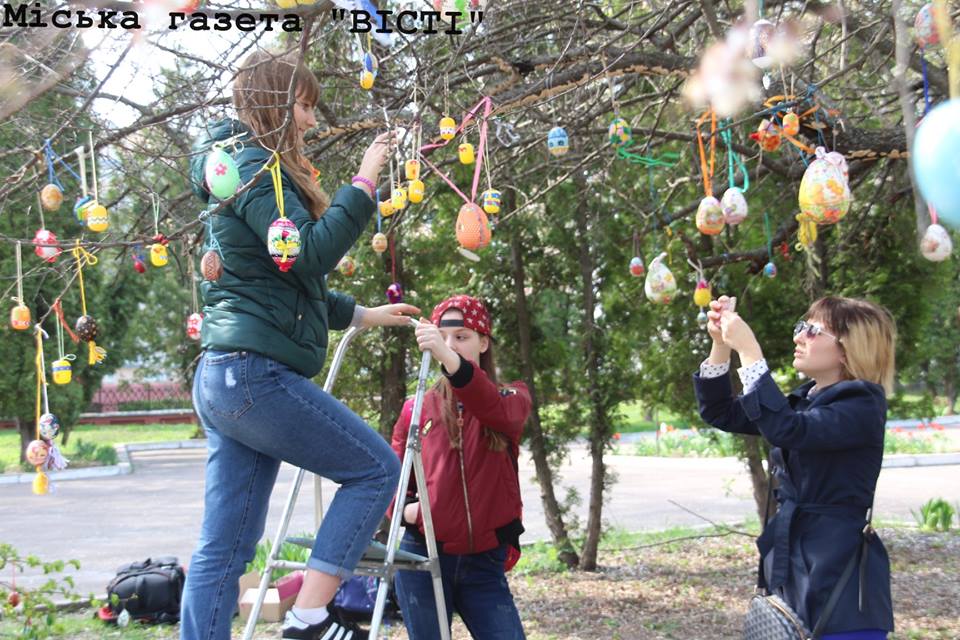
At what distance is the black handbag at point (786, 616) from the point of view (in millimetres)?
2268

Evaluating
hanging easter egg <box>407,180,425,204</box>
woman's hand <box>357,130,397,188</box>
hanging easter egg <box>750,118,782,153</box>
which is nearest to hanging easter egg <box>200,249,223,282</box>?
woman's hand <box>357,130,397,188</box>

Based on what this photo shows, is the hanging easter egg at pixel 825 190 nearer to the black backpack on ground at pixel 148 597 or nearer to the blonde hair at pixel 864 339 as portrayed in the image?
the blonde hair at pixel 864 339

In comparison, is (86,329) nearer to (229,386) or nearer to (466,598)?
(229,386)

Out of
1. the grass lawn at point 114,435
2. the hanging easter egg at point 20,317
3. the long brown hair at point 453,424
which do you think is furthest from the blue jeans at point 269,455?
the grass lawn at point 114,435

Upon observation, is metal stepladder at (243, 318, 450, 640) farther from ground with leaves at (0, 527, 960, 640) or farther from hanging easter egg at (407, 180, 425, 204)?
ground with leaves at (0, 527, 960, 640)

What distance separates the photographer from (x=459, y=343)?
295 centimetres

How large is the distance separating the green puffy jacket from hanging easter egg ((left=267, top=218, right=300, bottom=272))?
63mm

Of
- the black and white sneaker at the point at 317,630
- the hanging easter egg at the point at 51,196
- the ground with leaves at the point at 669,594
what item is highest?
the hanging easter egg at the point at 51,196

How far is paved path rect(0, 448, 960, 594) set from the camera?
811cm

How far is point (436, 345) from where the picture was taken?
2541mm

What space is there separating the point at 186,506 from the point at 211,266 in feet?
30.9

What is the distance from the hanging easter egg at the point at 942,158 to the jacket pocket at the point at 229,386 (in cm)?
144

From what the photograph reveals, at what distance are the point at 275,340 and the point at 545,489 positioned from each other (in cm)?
384

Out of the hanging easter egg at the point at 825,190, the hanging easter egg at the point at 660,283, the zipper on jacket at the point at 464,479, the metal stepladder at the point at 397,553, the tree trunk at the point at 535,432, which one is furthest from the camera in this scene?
the tree trunk at the point at 535,432
